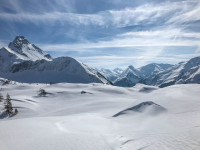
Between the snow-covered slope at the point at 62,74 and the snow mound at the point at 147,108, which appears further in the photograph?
the snow-covered slope at the point at 62,74

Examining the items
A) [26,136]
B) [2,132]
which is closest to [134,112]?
[26,136]

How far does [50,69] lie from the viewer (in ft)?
640

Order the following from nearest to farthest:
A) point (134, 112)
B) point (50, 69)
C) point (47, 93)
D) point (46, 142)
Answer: point (46, 142), point (134, 112), point (47, 93), point (50, 69)

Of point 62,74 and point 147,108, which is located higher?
point 62,74

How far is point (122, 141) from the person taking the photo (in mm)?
9523

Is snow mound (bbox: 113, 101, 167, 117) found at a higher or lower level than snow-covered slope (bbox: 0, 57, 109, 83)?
lower

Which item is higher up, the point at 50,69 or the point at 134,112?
the point at 50,69

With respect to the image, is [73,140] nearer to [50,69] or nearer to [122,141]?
[122,141]

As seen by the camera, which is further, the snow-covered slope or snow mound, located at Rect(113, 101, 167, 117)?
the snow-covered slope

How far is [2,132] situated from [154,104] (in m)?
16.2

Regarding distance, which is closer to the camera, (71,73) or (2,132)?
(2,132)

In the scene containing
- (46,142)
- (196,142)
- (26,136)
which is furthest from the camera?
(26,136)

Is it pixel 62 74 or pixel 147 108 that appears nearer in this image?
pixel 147 108

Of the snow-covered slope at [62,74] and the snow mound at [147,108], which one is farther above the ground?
the snow-covered slope at [62,74]
